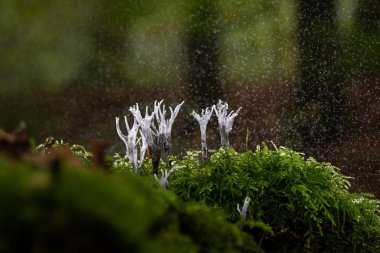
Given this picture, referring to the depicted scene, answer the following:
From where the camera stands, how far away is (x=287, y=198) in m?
2.21

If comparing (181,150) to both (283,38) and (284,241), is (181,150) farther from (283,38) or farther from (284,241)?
(284,241)

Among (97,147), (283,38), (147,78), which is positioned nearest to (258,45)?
(283,38)

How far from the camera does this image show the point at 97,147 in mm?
833

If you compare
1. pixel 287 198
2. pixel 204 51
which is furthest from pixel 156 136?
pixel 204 51

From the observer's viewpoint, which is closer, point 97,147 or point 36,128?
point 97,147

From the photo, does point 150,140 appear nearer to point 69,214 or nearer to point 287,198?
point 287,198

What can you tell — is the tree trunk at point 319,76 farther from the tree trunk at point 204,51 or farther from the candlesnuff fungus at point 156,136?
the candlesnuff fungus at point 156,136

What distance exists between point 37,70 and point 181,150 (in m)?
4.14

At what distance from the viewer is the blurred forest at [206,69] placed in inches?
376

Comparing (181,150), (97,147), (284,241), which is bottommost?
(284,241)

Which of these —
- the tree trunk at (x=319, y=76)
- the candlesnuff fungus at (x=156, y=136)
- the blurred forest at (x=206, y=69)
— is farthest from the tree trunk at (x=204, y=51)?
the candlesnuff fungus at (x=156, y=136)

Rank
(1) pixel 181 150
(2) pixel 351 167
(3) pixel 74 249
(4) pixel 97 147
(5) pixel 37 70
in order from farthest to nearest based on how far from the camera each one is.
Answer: (5) pixel 37 70
(1) pixel 181 150
(2) pixel 351 167
(4) pixel 97 147
(3) pixel 74 249

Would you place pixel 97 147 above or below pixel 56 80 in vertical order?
below

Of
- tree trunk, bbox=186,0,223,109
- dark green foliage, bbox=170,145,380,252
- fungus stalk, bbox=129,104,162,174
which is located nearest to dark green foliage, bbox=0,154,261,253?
dark green foliage, bbox=170,145,380,252
